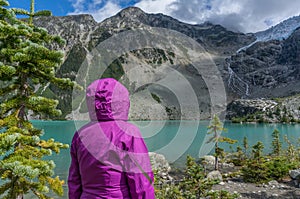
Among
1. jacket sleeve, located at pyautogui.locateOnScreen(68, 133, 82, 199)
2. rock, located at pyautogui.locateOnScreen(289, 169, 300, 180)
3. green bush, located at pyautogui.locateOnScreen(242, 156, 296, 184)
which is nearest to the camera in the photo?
jacket sleeve, located at pyautogui.locateOnScreen(68, 133, 82, 199)

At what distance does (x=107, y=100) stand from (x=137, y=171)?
2.66 ft

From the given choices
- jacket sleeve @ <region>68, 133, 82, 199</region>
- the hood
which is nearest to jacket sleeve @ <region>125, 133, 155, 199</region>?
the hood

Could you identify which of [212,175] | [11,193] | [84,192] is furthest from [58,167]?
[84,192]

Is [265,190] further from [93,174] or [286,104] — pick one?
[286,104]

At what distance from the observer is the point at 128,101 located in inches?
115

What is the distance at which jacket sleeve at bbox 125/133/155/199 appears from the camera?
8.45 ft

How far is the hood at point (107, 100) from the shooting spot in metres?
2.79

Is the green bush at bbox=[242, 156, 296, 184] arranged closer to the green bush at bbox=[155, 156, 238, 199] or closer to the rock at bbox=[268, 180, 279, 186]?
the rock at bbox=[268, 180, 279, 186]

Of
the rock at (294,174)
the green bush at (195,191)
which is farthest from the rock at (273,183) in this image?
the green bush at (195,191)

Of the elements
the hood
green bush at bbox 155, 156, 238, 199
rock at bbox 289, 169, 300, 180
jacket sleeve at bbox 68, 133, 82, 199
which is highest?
the hood

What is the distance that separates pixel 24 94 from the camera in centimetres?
562

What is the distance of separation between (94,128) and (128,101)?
479 mm

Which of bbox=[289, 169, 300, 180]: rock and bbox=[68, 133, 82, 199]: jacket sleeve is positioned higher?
bbox=[68, 133, 82, 199]: jacket sleeve

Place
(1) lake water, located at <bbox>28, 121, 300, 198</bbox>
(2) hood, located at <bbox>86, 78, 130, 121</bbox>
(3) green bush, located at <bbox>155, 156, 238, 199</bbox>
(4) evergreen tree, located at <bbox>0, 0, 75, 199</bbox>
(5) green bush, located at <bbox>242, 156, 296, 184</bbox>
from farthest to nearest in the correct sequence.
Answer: (1) lake water, located at <bbox>28, 121, 300, 198</bbox>
(5) green bush, located at <bbox>242, 156, 296, 184</bbox>
(3) green bush, located at <bbox>155, 156, 238, 199</bbox>
(4) evergreen tree, located at <bbox>0, 0, 75, 199</bbox>
(2) hood, located at <bbox>86, 78, 130, 121</bbox>
